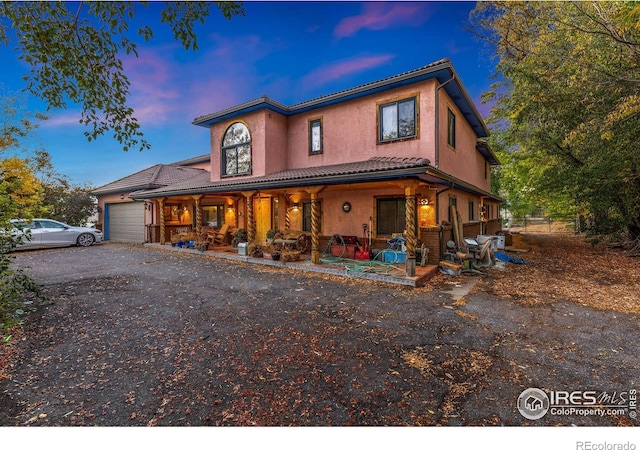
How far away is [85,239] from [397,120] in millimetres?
17414

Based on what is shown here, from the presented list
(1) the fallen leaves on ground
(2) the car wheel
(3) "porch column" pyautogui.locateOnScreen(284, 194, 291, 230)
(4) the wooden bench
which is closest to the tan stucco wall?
(1) the fallen leaves on ground

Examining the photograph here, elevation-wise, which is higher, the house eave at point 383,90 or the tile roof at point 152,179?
the house eave at point 383,90

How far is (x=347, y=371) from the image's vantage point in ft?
9.98

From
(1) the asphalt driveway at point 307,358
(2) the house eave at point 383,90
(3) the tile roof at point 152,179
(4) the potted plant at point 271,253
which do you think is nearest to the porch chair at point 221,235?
(4) the potted plant at point 271,253

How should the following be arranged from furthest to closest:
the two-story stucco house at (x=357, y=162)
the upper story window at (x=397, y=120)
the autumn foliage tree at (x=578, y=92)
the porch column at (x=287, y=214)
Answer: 1. the porch column at (x=287, y=214)
2. the upper story window at (x=397, y=120)
3. the two-story stucco house at (x=357, y=162)
4. the autumn foliage tree at (x=578, y=92)

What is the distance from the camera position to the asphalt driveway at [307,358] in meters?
2.41

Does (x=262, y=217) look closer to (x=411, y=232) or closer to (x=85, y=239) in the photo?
(x=411, y=232)

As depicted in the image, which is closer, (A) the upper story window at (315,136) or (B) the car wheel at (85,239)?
(A) the upper story window at (315,136)

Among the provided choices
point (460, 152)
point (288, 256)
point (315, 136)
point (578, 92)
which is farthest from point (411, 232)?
point (578, 92)

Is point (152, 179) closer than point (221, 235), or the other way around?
point (221, 235)

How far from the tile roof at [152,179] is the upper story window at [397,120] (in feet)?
44.9

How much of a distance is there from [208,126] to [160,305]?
11.5 metres

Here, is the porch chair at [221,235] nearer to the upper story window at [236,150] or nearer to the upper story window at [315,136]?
the upper story window at [236,150]

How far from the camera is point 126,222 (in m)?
17.6
